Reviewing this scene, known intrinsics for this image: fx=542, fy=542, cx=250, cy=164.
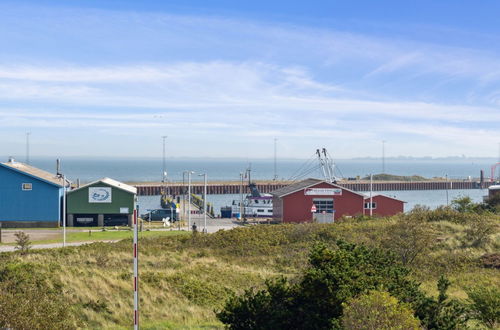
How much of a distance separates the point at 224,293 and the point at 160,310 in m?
3.79

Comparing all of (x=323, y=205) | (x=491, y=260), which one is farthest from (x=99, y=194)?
(x=491, y=260)

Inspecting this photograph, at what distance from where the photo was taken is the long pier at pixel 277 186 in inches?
4929

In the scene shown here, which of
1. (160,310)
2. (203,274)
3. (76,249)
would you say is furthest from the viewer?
(76,249)

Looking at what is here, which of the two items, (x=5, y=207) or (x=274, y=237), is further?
(x=5, y=207)

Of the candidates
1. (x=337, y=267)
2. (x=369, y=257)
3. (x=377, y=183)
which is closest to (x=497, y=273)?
(x=369, y=257)

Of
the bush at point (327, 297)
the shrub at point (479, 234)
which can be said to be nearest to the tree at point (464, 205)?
the shrub at point (479, 234)

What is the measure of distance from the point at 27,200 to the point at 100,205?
23.7 feet

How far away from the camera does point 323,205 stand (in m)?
60.8

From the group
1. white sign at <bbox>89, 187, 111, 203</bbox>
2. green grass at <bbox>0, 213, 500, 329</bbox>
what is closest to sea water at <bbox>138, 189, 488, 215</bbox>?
white sign at <bbox>89, 187, 111, 203</bbox>

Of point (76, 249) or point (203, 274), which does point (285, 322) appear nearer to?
point (203, 274)

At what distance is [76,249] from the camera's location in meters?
33.1

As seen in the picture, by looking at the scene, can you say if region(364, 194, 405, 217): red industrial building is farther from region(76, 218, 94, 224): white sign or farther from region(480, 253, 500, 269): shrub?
region(480, 253, 500, 269): shrub

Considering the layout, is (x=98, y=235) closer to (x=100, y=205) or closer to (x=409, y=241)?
(x=100, y=205)

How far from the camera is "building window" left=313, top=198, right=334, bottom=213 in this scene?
199ft
